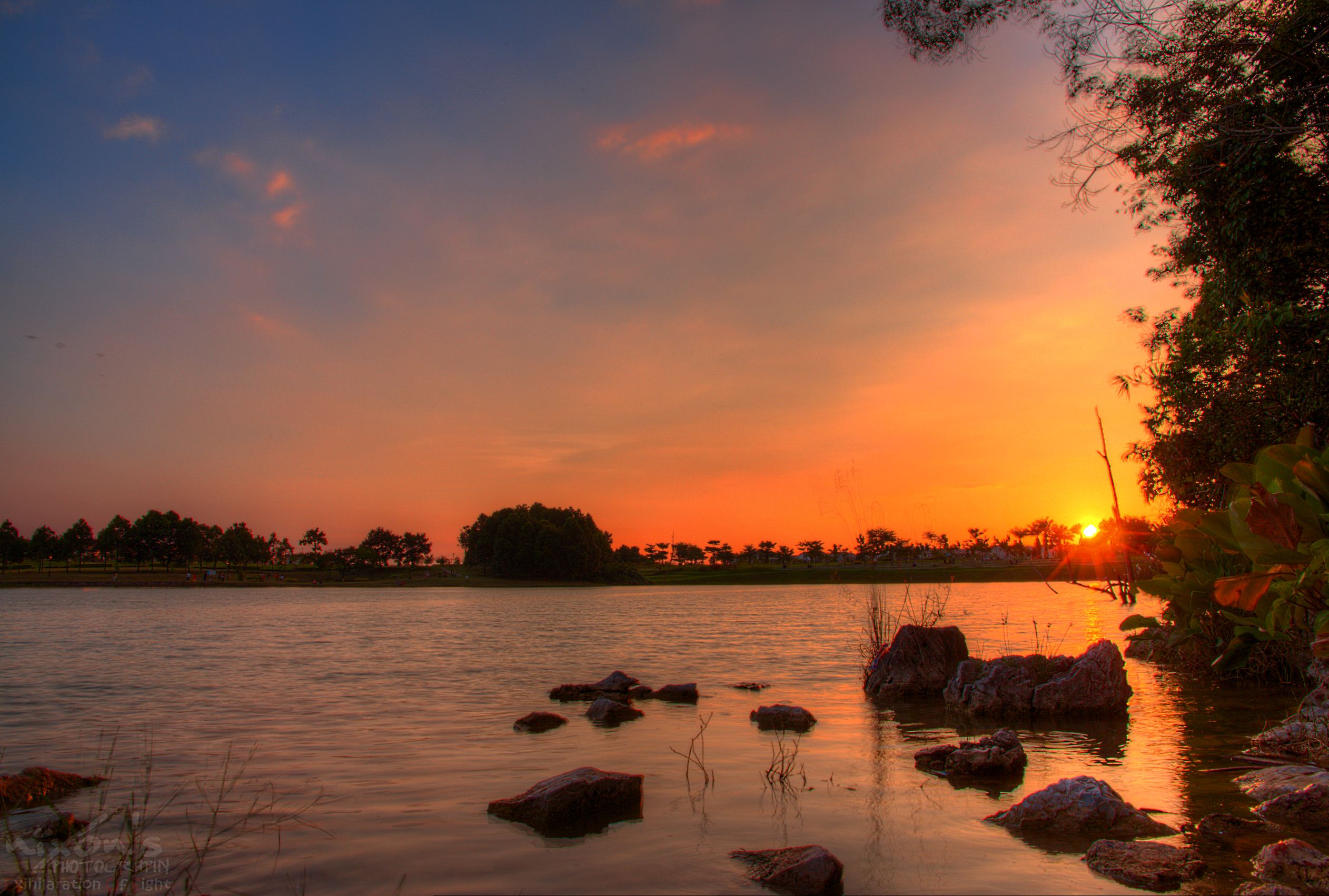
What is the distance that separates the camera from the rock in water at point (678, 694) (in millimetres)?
14461

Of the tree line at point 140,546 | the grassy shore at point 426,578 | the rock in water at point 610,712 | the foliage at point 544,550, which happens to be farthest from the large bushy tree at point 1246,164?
the tree line at point 140,546

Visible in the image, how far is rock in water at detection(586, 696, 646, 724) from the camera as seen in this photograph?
12195 mm

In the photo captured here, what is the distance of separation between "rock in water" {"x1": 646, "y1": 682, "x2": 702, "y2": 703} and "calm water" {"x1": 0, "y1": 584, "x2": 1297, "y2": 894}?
16.7 inches

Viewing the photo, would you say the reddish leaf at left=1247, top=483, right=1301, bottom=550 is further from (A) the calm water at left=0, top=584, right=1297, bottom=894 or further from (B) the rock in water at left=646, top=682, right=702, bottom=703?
(B) the rock in water at left=646, top=682, right=702, bottom=703

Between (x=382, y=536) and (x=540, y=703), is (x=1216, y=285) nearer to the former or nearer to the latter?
(x=540, y=703)

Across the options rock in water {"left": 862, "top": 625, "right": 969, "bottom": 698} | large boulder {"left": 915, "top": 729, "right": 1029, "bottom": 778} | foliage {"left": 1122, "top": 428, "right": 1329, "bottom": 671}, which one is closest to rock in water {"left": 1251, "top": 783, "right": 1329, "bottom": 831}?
large boulder {"left": 915, "top": 729, "right": 1029, "bottom": 778}

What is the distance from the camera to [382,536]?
194 meters

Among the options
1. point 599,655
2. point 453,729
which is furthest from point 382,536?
point 453,729

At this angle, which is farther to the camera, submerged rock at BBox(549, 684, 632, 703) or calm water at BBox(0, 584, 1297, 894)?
submerged rock at BBox(549, 684, 632, 703)

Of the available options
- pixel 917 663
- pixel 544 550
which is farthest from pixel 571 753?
pixel 544 550

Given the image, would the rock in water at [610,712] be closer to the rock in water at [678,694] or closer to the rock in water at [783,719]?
the rock in water at [678,694]

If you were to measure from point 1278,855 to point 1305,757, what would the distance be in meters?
3.64

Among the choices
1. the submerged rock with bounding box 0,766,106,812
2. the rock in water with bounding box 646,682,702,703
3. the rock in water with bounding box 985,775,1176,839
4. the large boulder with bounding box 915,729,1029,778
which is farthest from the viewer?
the rock in water with bounding box 646,682,702,703

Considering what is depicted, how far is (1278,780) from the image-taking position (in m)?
6.74
